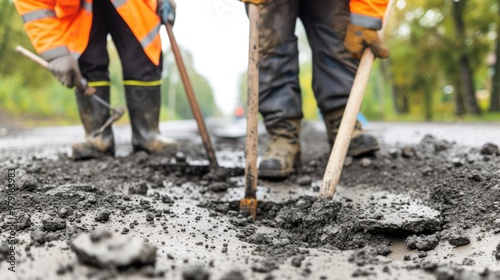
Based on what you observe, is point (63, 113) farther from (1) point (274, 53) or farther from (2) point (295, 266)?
(2) point (295, 266)

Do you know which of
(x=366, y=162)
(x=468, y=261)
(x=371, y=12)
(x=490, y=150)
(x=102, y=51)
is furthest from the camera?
(x=102, y=51)

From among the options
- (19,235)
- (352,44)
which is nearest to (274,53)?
(352,44)

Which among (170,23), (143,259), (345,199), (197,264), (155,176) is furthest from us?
(170,23)

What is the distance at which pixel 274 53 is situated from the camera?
8.51ft

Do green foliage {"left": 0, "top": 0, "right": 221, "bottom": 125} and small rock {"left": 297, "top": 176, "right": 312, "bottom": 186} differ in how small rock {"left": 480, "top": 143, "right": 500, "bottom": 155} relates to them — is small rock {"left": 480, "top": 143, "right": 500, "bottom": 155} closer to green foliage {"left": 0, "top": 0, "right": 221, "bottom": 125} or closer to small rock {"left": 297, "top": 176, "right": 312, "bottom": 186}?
small rock {"left": 297, "top": 176, "right": 312, "bottom": 186}

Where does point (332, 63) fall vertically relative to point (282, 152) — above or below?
above

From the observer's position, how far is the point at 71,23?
2.62m

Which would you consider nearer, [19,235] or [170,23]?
[19,235]

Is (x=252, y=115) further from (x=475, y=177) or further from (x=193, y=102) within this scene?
(x=475, y=177)

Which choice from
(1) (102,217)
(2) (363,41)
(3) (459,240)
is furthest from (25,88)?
(3) (459,240)

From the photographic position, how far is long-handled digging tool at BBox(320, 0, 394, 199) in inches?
76.5

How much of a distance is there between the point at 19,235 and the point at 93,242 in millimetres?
391

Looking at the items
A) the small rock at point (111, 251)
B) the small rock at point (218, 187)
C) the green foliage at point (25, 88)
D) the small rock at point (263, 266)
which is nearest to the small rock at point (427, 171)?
the small rock at point (218, 187)

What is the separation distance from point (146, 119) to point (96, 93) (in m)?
0.39
